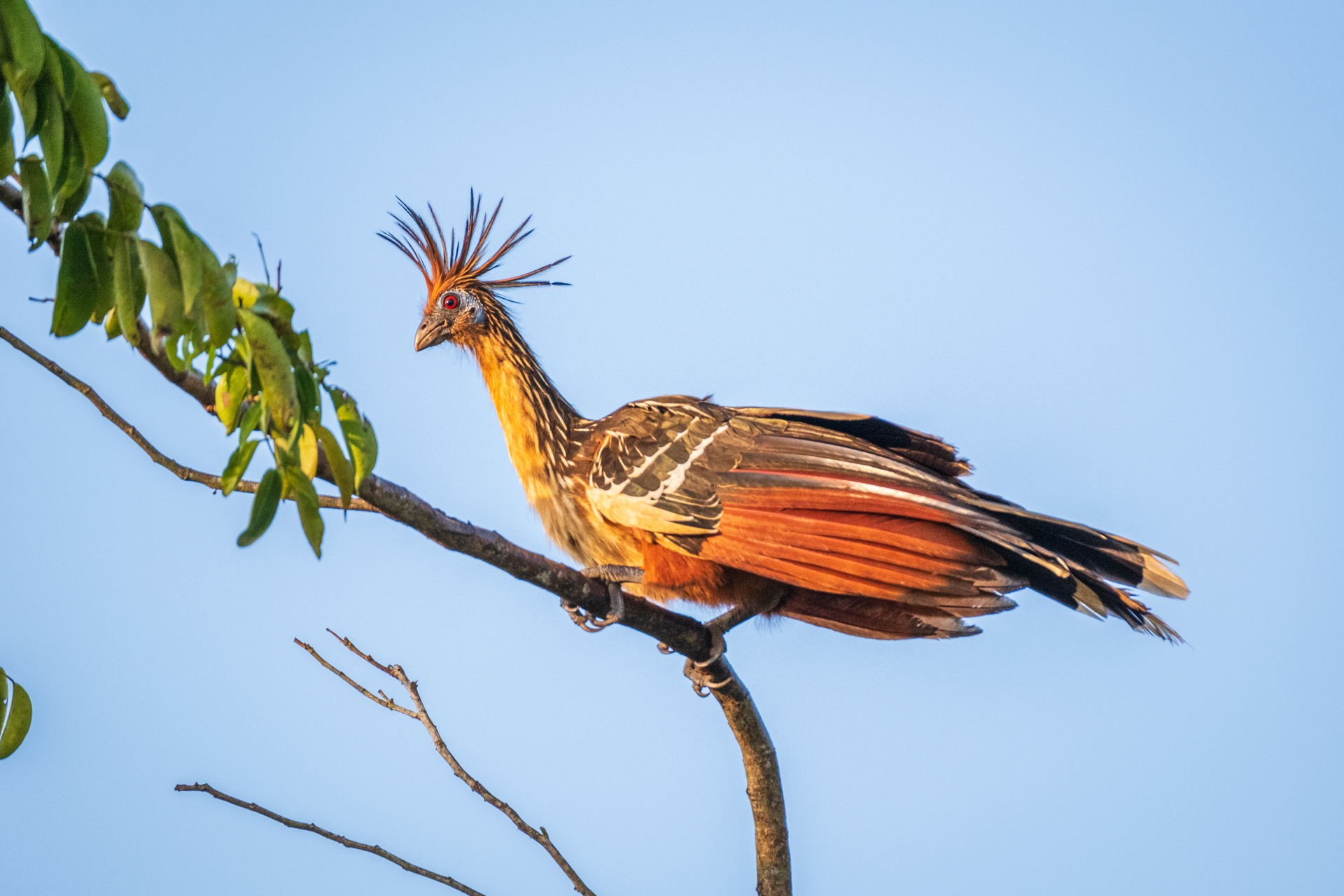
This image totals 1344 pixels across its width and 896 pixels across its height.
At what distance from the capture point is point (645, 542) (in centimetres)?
455

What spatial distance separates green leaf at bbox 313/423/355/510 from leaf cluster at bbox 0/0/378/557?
0.04m

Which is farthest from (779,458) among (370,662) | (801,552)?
(370,662)

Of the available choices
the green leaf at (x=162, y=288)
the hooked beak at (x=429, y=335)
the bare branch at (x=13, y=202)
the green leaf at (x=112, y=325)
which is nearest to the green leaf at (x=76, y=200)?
the green leaf at (x=162, y=288)

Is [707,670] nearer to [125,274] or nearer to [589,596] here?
[589,596]

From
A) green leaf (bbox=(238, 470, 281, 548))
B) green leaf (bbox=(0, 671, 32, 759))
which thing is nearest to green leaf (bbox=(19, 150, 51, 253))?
green leaf (bbox=(238, 470, 281, 548))

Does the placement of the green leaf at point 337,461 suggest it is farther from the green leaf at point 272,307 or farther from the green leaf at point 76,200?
the green leaf at point 76,200

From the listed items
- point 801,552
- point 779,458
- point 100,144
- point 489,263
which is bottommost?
point 100,144

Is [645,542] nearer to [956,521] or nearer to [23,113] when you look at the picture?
[956,521]

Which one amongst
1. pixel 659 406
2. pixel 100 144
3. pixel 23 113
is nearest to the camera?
pixel 23 113

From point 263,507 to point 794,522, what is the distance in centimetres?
262

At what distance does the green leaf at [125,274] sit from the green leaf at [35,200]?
10cm

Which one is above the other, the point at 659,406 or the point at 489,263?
the point at 489,263

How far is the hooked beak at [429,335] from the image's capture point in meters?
5.46

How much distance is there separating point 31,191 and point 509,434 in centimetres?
344
